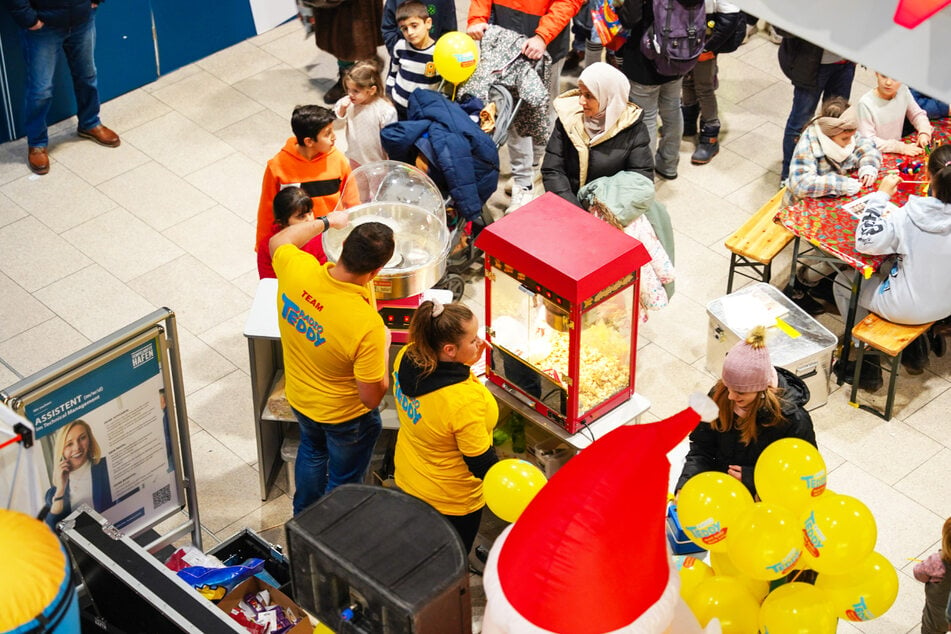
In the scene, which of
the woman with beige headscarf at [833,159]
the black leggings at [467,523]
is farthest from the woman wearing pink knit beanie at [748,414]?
the woman with beige headscarf at [833,159]

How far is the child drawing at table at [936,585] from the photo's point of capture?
13.9ft

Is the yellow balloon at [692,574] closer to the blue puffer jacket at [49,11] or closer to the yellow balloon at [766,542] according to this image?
the yellow balloon at [766,542]

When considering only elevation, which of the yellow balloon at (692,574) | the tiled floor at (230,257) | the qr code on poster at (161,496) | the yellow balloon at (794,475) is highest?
the yellow balloon at (794,475)

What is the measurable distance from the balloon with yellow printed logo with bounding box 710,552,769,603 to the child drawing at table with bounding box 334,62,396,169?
3249 millimetres

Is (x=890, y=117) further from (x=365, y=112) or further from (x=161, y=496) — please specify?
(x=161, y=496)

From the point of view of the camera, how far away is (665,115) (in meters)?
7.47

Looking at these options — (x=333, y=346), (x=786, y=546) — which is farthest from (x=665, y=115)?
(x=786, y=546)

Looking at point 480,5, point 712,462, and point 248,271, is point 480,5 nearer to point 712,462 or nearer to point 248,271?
point 248,271

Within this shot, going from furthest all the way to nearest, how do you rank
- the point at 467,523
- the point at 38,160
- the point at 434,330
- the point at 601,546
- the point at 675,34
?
the point at 38,160, the point at 675,34, the point at 467,523, the point at 434,330, the point at 601,546

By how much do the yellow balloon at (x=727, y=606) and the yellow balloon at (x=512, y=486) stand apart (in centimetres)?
64

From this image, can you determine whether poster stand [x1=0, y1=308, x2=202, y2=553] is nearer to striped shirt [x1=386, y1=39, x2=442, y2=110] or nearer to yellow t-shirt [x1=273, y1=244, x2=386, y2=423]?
yellow t-shirt [x1=273, y1=244, x2=386, y2=423]

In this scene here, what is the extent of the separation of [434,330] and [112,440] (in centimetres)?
130

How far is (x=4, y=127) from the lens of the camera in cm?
814

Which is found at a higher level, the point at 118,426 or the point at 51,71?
the point at 118,426
